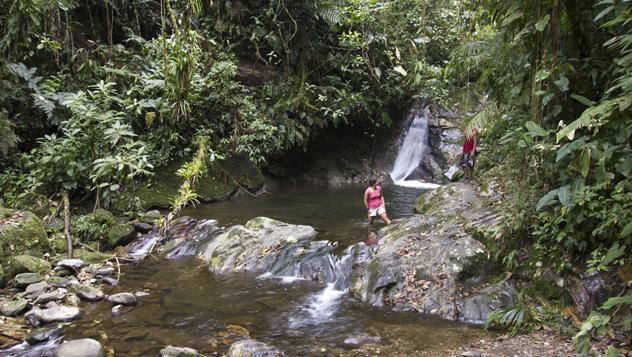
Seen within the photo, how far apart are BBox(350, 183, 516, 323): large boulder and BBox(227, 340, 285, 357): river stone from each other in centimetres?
177

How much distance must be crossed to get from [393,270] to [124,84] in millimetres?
8456

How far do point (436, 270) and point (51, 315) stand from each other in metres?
4.83

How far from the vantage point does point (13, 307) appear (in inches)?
204

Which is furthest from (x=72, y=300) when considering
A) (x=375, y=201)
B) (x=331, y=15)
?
(x=331, y=15)

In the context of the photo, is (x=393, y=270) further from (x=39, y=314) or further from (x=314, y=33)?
(x=314, y=33)

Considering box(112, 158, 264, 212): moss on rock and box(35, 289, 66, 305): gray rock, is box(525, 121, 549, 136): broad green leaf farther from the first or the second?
box(112, 158, 264, 212): moss on rock

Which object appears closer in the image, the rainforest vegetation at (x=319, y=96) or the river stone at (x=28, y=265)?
the rainforest vegetation at (x=319, y=96)

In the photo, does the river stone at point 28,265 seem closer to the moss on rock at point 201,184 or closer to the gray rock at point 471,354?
the moss on rock at point 201,184

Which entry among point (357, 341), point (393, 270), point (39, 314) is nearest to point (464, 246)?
point (393, 270)

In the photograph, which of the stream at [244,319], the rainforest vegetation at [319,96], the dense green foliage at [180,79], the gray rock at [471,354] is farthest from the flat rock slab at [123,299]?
the gray rock at [471,354]

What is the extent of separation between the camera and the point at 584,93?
453cm

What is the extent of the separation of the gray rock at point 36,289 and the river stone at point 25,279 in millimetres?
101

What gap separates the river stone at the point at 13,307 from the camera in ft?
16.8

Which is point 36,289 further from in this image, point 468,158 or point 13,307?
point 468,158
